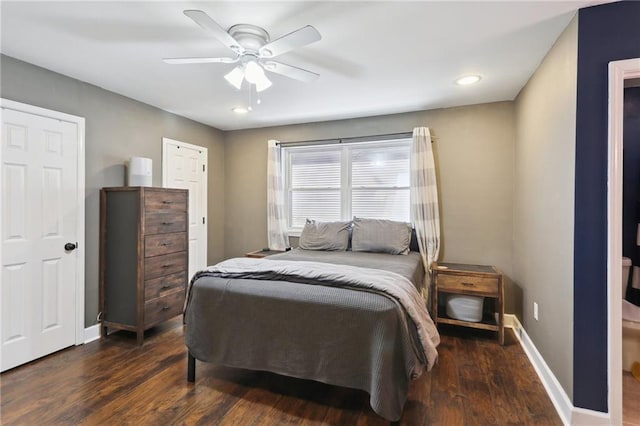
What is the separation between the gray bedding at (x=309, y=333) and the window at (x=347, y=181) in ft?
6.95

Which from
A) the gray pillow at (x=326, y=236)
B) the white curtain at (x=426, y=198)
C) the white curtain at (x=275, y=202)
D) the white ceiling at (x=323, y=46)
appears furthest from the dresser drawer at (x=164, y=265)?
the white curtain at (x=426, y=198)

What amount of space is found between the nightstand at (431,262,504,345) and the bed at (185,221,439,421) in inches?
44.7

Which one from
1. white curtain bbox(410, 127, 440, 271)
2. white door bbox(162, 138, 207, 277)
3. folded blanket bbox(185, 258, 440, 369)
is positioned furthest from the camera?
white door bbox(162, 138, 207, 277)

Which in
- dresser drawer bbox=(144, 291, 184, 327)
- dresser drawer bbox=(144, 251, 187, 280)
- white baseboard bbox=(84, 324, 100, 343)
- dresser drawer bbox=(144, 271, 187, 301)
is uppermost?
dresser drawer bbox=(144, 251, 187, 280)

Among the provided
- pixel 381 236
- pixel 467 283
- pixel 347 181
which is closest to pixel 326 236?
pixel 381 236

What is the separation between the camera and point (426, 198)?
340cm

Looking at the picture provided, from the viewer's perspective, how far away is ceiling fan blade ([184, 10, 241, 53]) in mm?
1436

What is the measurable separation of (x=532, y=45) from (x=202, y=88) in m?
2.74

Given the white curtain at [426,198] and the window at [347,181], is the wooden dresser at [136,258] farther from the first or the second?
the white curtain at [426,198]

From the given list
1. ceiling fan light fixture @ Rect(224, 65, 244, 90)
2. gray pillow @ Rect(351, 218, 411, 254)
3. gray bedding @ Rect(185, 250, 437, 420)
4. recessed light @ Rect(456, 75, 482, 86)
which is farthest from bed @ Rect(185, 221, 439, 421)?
recessed light @ Rect(456, 75, 482, 86)

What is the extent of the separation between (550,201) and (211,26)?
7.80ft

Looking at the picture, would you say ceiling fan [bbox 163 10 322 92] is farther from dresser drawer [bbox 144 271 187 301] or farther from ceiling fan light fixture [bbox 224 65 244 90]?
dresser drawer [bbox 144 271 187 301]

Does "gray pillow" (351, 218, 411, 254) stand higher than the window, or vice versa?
the window

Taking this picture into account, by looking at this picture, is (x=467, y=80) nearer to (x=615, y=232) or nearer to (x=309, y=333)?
(x=615, y=232)
